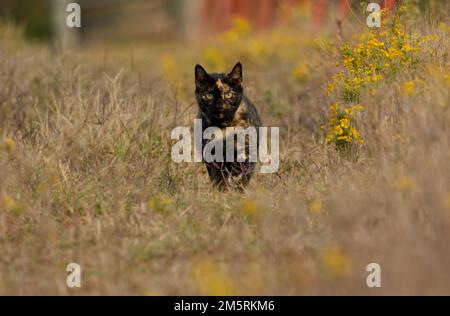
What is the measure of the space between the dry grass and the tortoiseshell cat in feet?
0.61

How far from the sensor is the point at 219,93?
6.67 meters

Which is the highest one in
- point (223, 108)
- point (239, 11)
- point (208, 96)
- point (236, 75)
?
point (239, 11)

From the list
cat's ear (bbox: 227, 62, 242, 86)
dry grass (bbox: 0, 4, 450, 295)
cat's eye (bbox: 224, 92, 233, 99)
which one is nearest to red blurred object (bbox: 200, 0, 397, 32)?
cat's ear (bbox: 227, 62, 242, 86)

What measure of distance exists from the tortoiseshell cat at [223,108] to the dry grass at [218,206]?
0.61ft

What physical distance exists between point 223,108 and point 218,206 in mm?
1185

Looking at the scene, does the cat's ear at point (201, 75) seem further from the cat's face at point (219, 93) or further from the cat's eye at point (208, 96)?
the cat's eye at point (208, 96)

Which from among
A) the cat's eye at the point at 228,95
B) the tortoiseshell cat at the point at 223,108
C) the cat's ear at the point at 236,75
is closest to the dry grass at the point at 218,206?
the tortoiseshell cat at the point at 223,108

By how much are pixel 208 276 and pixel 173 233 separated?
818mm

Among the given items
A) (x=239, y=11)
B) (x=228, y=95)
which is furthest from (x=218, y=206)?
(x=239, y=11)

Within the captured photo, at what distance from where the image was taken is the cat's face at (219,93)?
6664 millimetres

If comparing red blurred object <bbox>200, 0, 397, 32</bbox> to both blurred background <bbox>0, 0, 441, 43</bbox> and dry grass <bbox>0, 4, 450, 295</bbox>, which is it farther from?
dry grass <bbox>0, 4, 450, 295</bbox>

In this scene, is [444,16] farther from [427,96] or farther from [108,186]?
[108,186]

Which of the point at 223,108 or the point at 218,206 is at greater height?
the point at 223,108

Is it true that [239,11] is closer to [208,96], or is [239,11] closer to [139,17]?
[139,17]
